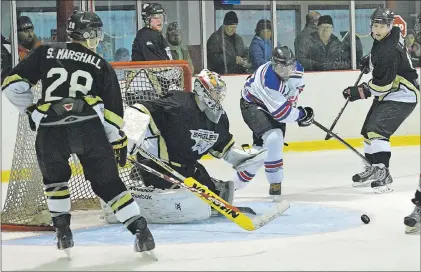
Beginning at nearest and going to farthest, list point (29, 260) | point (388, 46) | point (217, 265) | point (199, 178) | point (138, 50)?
point (217, 265) < point (29, 260) < point (199, 178) < point (388, 46) < point (138, 50)

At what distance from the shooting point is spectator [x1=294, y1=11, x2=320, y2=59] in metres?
8.50

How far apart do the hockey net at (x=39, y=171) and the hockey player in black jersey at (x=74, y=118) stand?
82 cm

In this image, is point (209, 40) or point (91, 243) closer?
point (91, 243)

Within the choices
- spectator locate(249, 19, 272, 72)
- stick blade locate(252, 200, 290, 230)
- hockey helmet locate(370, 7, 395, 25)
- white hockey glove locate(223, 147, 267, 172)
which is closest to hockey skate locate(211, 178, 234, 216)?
white hockey glove locate(223, 147, 267, 172)

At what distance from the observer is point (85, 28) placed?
151 inches

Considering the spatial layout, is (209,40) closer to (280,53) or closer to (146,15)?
(146,15)

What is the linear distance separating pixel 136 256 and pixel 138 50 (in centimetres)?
264

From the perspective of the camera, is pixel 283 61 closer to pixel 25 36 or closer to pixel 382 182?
pixel 382 182

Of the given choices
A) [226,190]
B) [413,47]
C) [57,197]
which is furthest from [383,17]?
[413,47]

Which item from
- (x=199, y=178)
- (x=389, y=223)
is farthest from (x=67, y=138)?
(x=389, y=223)

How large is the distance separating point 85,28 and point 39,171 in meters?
1.29

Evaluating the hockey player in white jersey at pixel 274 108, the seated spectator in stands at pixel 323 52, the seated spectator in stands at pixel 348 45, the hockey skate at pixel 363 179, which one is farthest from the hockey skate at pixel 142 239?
the seated spectator in stands at pixel 348 45

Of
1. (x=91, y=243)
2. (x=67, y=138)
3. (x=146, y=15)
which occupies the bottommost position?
(x=91, y=243)

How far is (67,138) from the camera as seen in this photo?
147 inches
